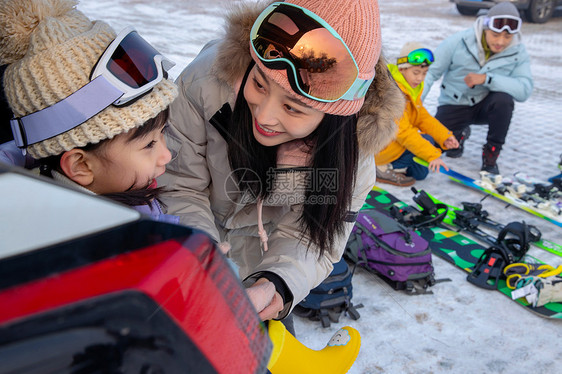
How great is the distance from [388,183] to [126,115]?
357 cm

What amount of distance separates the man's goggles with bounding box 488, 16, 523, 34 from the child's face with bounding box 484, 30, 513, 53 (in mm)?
42

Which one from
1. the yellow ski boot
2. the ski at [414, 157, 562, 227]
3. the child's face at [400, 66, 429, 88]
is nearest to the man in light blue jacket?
the ski at [414, 157, 562, 227]

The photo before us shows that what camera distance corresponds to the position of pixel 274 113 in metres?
1.53

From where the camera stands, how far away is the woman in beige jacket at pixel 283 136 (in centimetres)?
149

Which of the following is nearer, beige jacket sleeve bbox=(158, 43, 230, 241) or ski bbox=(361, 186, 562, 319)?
beige jacket sleeve bbox=(158, 43, 230, 241)

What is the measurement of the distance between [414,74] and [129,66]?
360cm

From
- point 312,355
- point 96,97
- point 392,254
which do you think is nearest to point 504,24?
point 392,254

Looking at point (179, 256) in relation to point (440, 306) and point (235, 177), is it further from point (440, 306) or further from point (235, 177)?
point (440, 306)

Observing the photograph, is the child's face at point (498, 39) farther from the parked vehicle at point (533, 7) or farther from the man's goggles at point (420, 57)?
the parked vehicle at point (533, 7)

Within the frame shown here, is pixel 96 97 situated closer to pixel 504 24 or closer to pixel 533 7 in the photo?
pixel 504 24

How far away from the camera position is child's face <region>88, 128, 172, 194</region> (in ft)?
3.92

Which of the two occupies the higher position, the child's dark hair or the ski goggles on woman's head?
the ski goggles on woman's head

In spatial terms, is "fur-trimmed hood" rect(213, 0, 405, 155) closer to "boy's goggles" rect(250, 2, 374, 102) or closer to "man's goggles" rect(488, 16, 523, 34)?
"boy's goggles" rect(250, 2, 374, 102)

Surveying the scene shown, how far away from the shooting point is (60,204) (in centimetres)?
55
